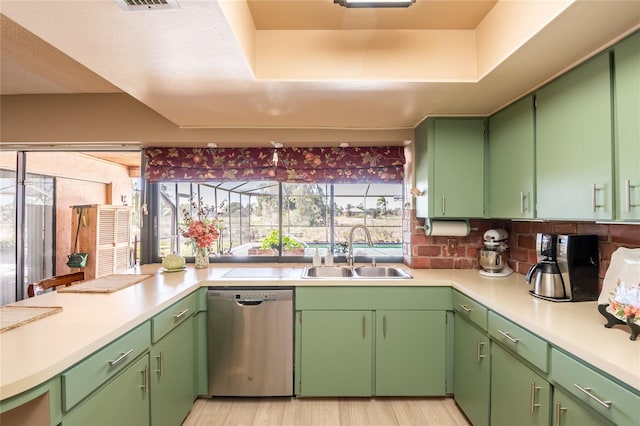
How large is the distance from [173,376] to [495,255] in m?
2.35

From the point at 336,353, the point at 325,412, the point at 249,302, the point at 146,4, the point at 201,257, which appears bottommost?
the point at 325,412

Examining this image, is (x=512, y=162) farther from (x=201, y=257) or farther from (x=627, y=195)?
(x=201, y=257)

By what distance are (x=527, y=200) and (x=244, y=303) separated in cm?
197

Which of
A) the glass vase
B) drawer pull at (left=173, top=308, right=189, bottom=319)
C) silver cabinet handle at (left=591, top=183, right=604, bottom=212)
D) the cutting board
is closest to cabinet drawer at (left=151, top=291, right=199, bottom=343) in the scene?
drawer pull at (left=173, top=308, right=189, bottom=319)

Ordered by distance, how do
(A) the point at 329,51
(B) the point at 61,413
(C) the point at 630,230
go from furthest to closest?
(A) the point at 329,51
(C) the point at 630,230
(B) the point at 61,413

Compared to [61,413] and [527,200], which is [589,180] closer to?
[527,200]

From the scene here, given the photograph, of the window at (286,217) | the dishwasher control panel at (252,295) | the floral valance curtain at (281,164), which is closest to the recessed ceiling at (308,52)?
the floral valance curtain at (281,164)

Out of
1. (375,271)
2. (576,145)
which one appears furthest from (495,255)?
(576,145)

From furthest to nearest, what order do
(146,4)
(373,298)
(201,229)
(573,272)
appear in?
(201,229), (373,298), (573,272), (146,4)

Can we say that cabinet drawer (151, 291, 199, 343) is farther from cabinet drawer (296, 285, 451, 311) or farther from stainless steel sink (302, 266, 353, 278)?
stainless steel sink (302, 266, 353, 278)

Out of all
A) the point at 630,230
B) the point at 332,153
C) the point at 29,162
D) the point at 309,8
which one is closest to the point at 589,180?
the point at 630,230

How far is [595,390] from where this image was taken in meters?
1.00

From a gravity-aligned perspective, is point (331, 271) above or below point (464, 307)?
above

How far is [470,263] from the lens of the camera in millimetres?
2584
